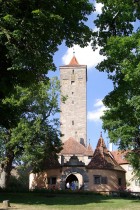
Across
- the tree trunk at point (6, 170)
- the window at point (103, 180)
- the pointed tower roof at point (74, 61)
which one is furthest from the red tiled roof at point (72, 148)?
the pointed tower roof at point (74, 61)

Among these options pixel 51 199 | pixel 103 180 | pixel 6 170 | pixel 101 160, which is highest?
pixel 101 160

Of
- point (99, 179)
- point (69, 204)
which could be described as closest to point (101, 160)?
point (99, 179)

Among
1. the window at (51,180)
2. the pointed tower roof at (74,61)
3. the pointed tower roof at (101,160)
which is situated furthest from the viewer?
the pointed tower roof at (74,61)

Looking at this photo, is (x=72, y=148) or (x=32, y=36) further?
(x=72, y=148)

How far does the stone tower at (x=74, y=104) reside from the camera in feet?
227

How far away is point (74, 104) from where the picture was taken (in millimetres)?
71938

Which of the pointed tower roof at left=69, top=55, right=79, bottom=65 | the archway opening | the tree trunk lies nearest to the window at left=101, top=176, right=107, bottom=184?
the archway opening

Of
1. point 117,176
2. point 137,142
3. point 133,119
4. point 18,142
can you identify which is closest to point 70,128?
point 117,176

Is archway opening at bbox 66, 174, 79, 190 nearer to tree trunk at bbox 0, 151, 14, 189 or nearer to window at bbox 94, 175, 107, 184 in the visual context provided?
window at bbox 94, 175, 107, 184

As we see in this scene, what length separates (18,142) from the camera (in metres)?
36.0

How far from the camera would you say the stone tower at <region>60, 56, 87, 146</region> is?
227 feet

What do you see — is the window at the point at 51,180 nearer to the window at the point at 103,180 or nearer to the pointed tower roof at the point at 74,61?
the window at the point at 103,180

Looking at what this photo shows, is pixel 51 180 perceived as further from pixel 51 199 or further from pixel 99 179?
pixel 51 199

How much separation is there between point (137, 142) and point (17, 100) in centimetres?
1338
